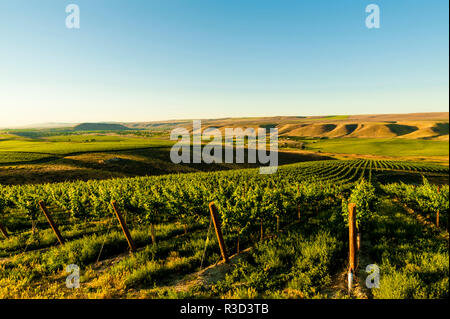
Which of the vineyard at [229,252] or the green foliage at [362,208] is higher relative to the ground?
the green foliage at [362,208]

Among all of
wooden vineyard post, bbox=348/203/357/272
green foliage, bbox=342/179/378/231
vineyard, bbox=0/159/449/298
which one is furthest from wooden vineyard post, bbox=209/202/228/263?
green foliage, bbox=342/179/378/231

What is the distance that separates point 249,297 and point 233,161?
64203 mm

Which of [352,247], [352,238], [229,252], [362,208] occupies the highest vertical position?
[352,238]

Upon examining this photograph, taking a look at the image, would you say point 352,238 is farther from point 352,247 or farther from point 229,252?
point 229,252

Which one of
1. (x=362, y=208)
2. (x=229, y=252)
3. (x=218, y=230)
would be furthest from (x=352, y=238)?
(x=229, y=252)

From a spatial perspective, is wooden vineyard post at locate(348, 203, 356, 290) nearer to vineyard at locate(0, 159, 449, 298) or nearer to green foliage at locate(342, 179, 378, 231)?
vineyard at locate(0, 159, 449, 298)

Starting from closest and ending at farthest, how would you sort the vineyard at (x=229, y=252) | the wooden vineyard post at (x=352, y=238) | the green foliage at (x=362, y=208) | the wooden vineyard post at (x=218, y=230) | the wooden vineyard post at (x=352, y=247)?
1. the wooden vineyard post at (x=352, y=247)
2. the vineyard at (x=229, y=252)
3. the wooden vineyard post at (x=352, y=238)
4. the wooden vineyard post at (x=218, y=230)
5. the green foliage at (x=362, y=208)

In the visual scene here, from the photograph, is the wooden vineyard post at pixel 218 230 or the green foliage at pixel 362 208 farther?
the green foliage at pixel 362 208

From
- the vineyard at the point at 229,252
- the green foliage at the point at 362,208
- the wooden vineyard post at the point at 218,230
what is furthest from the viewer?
the green foliage at the point at 362,208

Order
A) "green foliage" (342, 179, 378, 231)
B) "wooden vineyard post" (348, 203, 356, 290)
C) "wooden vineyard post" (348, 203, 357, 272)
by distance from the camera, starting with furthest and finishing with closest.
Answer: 1. "green foliage" (342, 179, 378, 231)
2. "wooden vineyard post" (348, 203, 357, 272)
3. "wooden vineyard post" (348, 203, 356, 290)

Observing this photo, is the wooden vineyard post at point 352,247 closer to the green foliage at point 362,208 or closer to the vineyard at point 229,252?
the vineyard at point 229,252

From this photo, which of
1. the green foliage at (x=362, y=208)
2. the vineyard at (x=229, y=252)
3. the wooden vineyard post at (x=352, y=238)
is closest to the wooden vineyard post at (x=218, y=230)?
the vineyard at (x=229, y=252)

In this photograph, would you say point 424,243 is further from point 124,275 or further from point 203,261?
point 124,275
